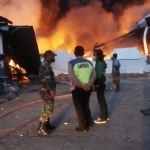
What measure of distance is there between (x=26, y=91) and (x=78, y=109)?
786cm

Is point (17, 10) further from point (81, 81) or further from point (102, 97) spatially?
point (81, 81)

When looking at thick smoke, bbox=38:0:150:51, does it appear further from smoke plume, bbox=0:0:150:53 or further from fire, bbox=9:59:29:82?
fire, bbox=9:59:29:82

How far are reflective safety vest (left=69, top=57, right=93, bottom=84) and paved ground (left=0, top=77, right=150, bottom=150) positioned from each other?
114 cm

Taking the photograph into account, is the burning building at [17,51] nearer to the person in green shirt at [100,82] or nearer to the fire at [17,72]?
the fire at [17,72]

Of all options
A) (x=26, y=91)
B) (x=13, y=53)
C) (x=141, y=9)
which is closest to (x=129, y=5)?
(x=141, y=9)

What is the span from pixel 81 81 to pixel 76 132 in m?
1.09

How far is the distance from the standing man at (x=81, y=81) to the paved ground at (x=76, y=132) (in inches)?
16.1

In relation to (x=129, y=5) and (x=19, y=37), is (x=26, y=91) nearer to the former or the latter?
(x=19, y=37)

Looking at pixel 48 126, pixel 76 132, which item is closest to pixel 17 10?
pixel 48 126

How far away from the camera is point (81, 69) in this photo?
6996 mm

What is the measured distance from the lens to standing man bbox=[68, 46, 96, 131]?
697 cm

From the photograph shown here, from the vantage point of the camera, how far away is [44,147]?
6.26 meters

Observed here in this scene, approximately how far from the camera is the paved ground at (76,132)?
6.32m

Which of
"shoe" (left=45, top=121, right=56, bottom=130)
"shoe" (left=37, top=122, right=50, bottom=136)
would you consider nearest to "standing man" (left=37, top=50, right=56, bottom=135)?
"shoe" (left=37, top=122, right=50, bottom=136)
